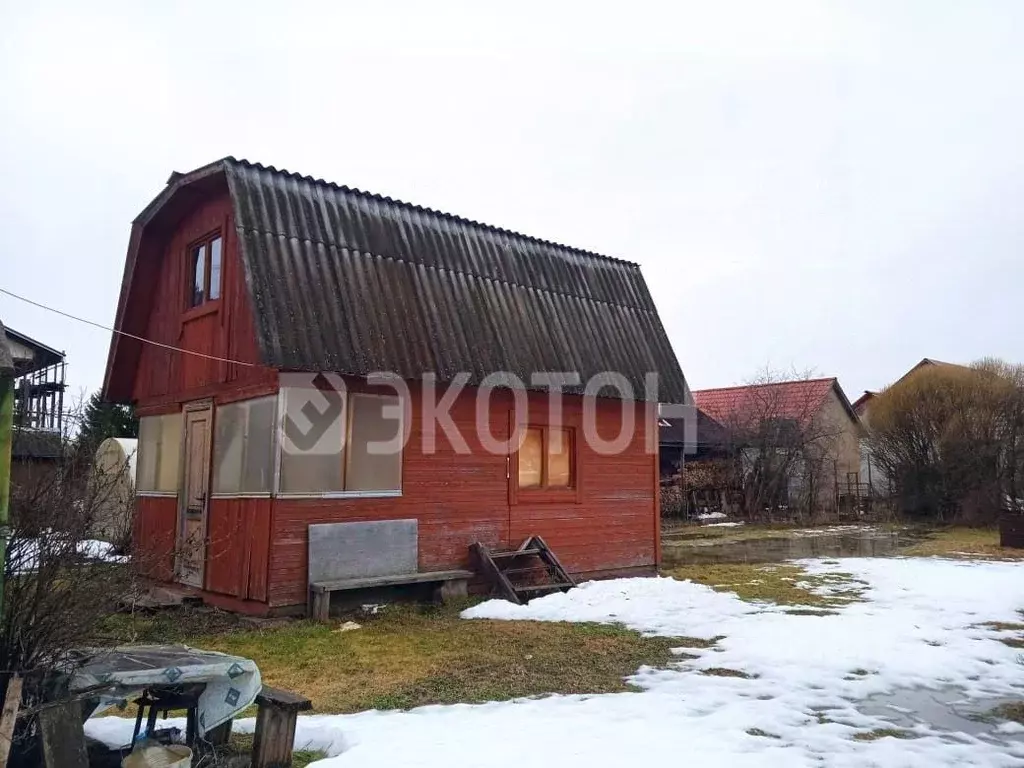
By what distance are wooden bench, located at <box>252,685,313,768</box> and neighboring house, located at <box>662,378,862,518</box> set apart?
24816 millimetres

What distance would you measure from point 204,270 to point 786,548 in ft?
45.7

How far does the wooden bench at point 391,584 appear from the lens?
925cm

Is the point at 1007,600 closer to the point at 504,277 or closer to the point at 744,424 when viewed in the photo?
the point at 504,277

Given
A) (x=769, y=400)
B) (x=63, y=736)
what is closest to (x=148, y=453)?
(x=63, y=736)

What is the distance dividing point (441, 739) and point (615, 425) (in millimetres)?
8803

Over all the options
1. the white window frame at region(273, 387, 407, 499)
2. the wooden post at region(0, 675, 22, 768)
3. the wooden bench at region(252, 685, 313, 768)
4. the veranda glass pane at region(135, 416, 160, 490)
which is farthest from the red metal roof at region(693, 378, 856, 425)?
the wooden post at region(0, 675, 22, 768)

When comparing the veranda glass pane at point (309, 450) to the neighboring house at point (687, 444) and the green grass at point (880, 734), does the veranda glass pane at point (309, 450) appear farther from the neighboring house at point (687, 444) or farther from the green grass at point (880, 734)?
the neighboring house at point (687, 444)

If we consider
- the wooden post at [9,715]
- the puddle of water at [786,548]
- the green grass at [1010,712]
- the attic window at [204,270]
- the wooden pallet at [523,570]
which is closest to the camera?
the wooden post at [9,715]

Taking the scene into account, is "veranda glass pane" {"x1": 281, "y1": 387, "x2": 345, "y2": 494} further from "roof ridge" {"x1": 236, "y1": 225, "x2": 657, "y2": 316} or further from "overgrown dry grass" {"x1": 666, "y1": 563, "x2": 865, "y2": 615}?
"overgrown dry grass" {"x1": 666, "y1": 563, "x2": 865, "y2": 615}

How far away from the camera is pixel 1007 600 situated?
10.6 m

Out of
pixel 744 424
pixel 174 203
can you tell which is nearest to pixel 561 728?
pixel 174 203

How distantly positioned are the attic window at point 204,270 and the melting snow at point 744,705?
5.57 meters

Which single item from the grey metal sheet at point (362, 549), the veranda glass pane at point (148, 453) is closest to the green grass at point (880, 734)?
the grey metal sheet at point (362, 549)

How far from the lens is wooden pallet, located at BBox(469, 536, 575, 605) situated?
10.7m
